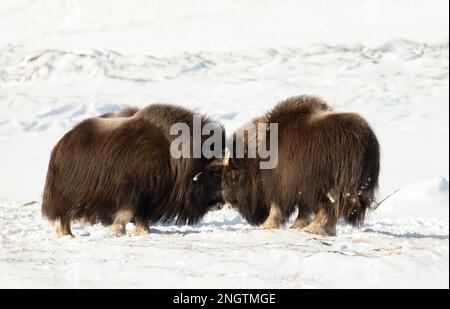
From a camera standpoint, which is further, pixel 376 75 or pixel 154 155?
pixel 376 75

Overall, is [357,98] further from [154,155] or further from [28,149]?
[154,155]

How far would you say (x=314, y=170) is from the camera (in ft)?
14.1

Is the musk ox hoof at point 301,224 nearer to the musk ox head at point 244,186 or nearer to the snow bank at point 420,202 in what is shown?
the musk ox head at point 244,186

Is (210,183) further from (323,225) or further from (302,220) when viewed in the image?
(323,225)

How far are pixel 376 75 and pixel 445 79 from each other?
119 cm

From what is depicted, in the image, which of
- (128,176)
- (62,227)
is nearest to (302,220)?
(128,176)

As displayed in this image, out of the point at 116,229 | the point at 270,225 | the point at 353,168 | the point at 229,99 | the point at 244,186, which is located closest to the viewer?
the point at 353,168

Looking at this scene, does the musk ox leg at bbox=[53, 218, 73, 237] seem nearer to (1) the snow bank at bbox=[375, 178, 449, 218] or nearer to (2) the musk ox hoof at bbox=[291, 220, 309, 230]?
(2) the musk ox hoof at bbox=[291, 220, 309, 230]

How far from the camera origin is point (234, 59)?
15227 millimetres

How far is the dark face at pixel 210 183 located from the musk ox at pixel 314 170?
54mm

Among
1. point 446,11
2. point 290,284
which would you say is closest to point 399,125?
point 446,11

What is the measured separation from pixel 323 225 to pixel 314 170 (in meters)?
0.30

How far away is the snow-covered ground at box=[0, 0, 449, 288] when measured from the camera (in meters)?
3.09

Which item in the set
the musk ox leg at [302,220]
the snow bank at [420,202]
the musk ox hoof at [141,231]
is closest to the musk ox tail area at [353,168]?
the musk ox leg at [302,220]
